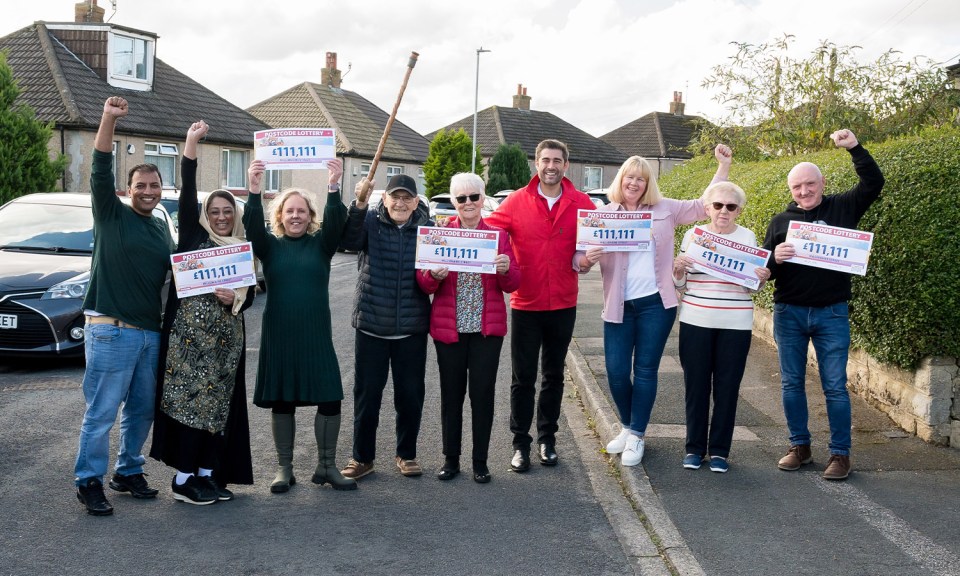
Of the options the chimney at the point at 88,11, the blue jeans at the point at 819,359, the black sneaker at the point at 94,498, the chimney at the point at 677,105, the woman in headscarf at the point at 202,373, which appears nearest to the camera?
the black sneaker at the point at 94,498

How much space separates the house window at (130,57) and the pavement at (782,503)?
1114 inches

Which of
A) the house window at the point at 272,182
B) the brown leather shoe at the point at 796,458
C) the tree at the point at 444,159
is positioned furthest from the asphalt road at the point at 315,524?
the tree at the point at 444,159

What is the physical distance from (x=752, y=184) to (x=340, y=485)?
7.63 metres

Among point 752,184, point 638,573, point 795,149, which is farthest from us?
point 795,149

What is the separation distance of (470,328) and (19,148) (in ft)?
56.0

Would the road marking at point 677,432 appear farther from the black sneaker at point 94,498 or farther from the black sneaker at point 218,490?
the black sneaker at point 94,498

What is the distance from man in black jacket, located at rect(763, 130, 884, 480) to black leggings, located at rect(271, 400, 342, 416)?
2955 millimetres

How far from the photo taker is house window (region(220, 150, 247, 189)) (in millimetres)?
35719

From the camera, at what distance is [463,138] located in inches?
2002

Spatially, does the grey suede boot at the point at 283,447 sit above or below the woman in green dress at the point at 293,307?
below

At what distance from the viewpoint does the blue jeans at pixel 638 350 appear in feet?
21.1

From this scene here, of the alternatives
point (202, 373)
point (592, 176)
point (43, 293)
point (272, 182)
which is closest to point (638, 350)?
point (202, 373)

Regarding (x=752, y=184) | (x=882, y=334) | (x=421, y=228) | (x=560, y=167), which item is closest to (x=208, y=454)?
(x=421, y=228)

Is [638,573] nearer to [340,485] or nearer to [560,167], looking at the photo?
[340,485]
